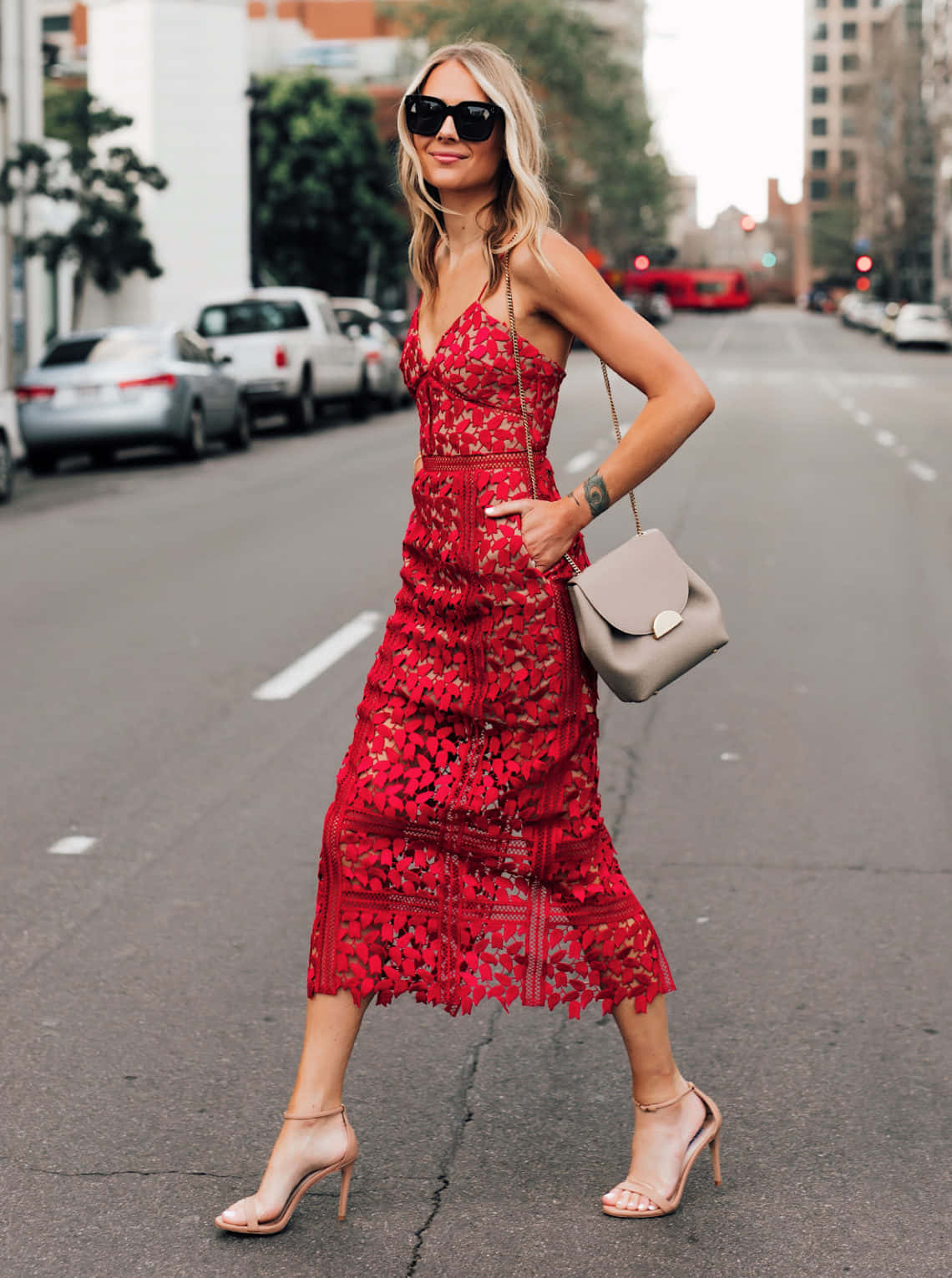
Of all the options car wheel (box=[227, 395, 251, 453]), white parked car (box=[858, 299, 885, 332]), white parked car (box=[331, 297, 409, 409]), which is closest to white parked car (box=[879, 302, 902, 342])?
white parked car (box=[858, 299, 885, 332])

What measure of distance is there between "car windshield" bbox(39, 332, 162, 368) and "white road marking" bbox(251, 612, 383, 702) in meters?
10.3

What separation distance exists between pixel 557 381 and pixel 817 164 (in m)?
182

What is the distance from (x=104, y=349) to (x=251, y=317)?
16.5 ft

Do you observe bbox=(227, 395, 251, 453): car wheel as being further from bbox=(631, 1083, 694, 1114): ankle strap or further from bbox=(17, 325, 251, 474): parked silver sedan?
bbox=(631, 1083, 694, 1114): ankle strap

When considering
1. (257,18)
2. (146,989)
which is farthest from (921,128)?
(146,989)

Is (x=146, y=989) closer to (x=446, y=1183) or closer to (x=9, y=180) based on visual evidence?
(x=446, y=1183)

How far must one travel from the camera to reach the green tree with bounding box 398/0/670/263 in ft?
238

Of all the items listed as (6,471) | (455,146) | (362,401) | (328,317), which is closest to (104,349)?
(6,471)

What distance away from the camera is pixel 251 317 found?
81.5ft

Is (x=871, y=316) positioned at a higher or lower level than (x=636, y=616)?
higher

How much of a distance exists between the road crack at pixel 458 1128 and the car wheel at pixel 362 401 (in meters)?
23.6

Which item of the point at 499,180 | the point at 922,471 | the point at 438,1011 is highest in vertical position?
the point at 499,180

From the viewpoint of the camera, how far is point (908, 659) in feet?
30.0

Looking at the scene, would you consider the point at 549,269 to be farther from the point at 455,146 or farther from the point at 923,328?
the point at 923,328
